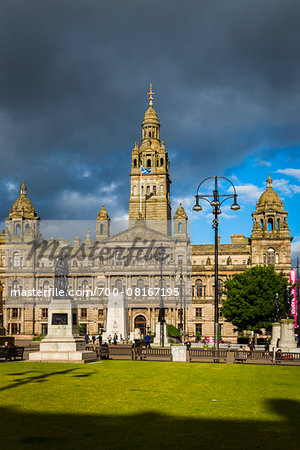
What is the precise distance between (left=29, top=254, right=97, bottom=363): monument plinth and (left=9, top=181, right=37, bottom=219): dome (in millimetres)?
77537

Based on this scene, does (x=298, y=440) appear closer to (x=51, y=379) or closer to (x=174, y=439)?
(x=174, y=439)

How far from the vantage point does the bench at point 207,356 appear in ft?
96.9

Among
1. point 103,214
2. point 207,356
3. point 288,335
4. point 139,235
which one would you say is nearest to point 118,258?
point 139,235

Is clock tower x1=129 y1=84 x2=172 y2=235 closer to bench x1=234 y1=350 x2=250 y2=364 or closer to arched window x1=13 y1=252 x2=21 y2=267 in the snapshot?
arched window x1=13 y1=252 x2=21 y2=267

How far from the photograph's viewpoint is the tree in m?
68.4

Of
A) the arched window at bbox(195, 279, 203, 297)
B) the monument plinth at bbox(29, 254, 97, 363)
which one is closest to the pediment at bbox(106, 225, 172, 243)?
the arched window at bbox(195, 279, 203, 297)

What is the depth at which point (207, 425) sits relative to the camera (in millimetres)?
10664

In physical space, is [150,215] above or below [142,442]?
above

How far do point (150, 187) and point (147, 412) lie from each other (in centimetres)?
9460

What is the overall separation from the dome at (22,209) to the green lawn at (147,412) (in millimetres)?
86162

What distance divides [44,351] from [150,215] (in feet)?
256

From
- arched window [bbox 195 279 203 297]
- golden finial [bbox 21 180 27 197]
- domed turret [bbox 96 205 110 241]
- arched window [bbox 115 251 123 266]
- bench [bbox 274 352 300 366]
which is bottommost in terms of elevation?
bench [bbox 274 352 300 366]

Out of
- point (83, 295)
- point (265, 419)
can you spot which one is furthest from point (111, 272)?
point (265, 419)

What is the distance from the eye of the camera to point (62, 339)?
27375mm
